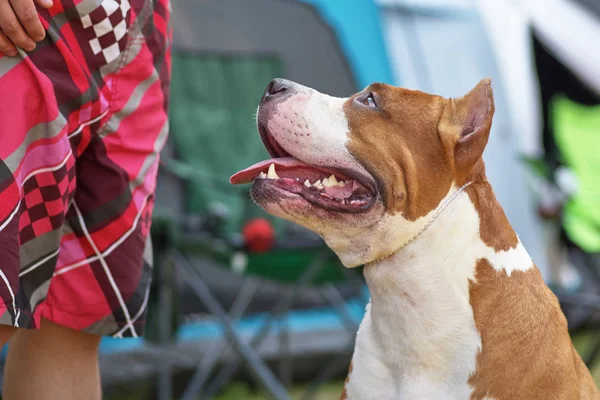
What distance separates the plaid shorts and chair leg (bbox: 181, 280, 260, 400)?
160 centimetres

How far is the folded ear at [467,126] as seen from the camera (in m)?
1.72

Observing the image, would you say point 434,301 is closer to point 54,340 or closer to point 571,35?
point 54,340

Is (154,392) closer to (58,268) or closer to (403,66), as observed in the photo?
(58,268)

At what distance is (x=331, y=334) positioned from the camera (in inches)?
177

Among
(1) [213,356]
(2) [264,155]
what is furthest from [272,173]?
(2) [264,155]

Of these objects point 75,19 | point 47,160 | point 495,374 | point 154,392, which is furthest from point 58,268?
point 154,392

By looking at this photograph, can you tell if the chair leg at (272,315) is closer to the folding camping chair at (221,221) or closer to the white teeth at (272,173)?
the folding camping chair at (221,221)

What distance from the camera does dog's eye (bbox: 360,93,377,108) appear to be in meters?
1.81

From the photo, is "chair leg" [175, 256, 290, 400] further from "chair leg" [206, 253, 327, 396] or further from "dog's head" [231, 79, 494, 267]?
"dog's head" [231, 79, 494, 267]

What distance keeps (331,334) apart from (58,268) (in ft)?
9.52

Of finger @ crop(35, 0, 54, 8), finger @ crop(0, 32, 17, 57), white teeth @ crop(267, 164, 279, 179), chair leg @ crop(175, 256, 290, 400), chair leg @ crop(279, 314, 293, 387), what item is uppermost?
finger @ crop(35, 0, 54, 8)

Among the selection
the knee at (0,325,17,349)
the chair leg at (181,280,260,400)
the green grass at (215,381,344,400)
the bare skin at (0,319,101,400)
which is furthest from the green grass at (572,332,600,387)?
the knee at (0,325,17,349)

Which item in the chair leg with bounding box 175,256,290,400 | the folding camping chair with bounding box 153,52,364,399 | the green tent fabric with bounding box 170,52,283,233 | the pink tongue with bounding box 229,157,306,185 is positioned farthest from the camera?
the green tent fabric with bounding box 170,52,283,233

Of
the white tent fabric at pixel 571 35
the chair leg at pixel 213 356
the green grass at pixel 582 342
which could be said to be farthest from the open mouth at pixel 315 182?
the white tent fabric at pixel 571 35
